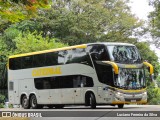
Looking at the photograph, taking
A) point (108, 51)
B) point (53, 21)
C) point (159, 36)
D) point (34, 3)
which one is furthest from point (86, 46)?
point (53, 21)

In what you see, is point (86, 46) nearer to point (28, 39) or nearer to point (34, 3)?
point (34, 3)

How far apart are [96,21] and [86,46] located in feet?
58.6

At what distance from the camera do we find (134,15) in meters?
38.9

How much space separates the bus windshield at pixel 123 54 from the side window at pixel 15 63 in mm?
5542

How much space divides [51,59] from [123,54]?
356cm

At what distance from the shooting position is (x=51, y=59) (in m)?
19.8

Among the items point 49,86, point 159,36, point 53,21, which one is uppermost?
point 53,21

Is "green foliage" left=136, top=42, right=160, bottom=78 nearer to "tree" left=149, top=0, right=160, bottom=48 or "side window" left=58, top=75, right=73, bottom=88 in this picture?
"tree" left=149, top=0, right=160, bottom=48

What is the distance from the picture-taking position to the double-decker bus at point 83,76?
1731 cm

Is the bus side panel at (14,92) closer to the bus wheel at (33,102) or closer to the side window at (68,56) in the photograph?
the bus wheel at (33,102)

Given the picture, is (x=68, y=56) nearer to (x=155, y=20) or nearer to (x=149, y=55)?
(x=155, y=20)

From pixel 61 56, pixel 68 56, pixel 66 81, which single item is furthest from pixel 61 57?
pixel 66 81

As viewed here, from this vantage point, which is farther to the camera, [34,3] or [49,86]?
[49,86]

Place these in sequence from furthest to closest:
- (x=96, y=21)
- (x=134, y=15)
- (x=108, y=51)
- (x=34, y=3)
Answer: (x=134, y=15), (x=96, y=21), (x=108, y=51), (x=34, y=3)
